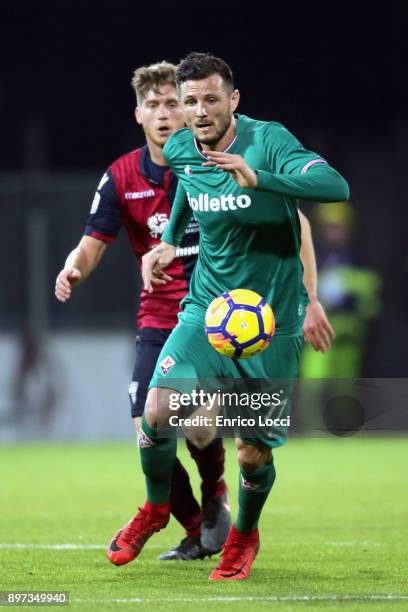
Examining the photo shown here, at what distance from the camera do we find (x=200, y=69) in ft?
19.2

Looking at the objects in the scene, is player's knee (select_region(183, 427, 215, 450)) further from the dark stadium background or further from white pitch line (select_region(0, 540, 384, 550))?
the dark stadium background

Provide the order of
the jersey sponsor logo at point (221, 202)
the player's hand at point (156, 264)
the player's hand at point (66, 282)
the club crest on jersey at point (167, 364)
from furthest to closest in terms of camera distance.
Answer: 1. the player's hand at point (66, 282)
2. the player's hand at point (156, 264)
3. the jersey sponsor logo at point (221, 202)
4. the club crest on jersey at point (167, 364)

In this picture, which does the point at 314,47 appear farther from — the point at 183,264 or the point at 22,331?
the point at 183,264

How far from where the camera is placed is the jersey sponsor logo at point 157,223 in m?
6.95

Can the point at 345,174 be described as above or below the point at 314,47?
below

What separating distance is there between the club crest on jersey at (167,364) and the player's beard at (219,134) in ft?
3.02

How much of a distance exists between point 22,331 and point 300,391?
3.07 m

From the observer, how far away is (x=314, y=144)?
55.5ft

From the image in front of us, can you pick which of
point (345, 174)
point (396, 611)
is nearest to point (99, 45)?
point (345, 174)

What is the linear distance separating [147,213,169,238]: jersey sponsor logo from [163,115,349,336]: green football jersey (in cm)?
80

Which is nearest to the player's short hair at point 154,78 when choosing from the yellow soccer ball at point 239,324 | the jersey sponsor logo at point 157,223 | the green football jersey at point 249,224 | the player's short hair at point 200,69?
the jersey sponsor logo at point 157,223

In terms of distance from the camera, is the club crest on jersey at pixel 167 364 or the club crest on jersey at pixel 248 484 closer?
the club crest on jersey at pixel 167 364

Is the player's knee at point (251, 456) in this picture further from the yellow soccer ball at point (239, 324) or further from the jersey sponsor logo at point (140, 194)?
the jersey sponsor logo at point (140, 194)

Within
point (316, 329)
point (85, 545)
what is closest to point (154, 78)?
point (316, 329)
